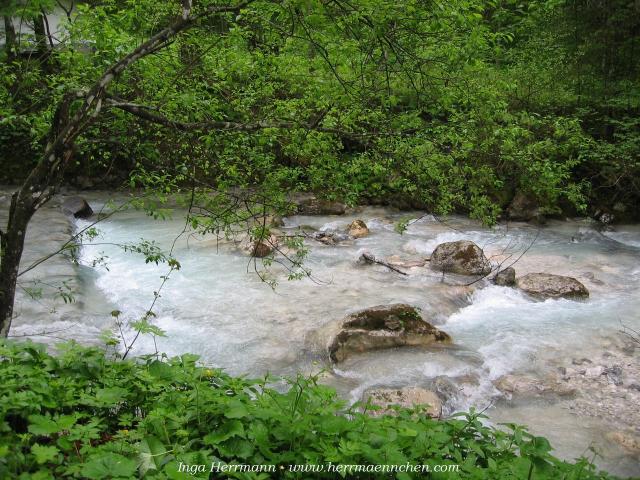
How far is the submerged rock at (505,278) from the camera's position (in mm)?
9414

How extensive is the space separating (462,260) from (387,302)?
91.1 inches

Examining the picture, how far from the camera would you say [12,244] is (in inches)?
133

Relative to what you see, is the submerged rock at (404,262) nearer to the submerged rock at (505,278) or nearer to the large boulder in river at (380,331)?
the submerged rock at (505,278)

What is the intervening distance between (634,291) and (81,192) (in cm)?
1577

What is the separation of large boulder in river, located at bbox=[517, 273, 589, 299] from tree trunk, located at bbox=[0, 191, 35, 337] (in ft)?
26.4

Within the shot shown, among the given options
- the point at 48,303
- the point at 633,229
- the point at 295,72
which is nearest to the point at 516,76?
the point at 633,229

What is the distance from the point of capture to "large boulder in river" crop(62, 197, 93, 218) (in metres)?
13.9

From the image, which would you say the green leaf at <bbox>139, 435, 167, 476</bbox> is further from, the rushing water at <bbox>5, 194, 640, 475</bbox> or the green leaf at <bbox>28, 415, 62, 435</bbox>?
the rushing water at <bbox>5, 194, 640, 475</bbox>

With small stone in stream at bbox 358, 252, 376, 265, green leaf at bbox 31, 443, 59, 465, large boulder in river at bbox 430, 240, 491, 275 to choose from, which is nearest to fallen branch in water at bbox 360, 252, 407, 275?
small stone in stream at bbox 358, 252, 376, 265

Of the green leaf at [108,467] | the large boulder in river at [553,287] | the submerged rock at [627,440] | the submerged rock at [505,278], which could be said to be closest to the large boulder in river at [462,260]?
the submerged rock at [505,278]

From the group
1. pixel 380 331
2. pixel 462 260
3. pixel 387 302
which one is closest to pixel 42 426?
pixel 380 331

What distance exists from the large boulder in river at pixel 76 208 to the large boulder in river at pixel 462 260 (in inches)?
373

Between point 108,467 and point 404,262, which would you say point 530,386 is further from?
point 108,467

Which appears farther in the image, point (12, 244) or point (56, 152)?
point (12, 244)
